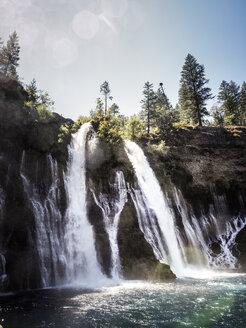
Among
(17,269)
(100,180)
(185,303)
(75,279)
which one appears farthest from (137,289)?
(100,180)

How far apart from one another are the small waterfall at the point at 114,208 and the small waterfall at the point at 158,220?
171 cm

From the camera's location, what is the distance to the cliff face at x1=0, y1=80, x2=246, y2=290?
1307 cm

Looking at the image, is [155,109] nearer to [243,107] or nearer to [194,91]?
[194,91]

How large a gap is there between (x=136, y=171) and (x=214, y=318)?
15.1 meters

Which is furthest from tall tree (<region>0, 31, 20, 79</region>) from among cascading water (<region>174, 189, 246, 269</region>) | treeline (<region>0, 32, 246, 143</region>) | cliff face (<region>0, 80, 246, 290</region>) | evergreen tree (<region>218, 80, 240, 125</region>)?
evergreen tree (<region>218, 80, 240, 125</region>)

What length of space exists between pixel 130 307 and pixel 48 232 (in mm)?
7565

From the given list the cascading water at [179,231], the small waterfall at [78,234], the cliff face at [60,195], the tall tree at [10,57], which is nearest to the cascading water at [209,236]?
the cascading water at [179,231]

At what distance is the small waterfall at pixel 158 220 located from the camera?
16703 millimetres

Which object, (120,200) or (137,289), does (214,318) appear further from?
(120,200)

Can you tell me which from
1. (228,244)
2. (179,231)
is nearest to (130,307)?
(179,231)

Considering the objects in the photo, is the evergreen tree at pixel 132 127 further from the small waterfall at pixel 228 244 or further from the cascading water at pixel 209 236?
the small waterfall at pixel 228 244

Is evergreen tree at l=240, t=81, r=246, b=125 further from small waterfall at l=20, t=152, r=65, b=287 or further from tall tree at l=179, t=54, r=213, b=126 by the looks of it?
small waterfall at l=20, t=152, r=65, b=287

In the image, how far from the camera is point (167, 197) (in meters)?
21.4

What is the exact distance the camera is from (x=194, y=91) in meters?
41.9
